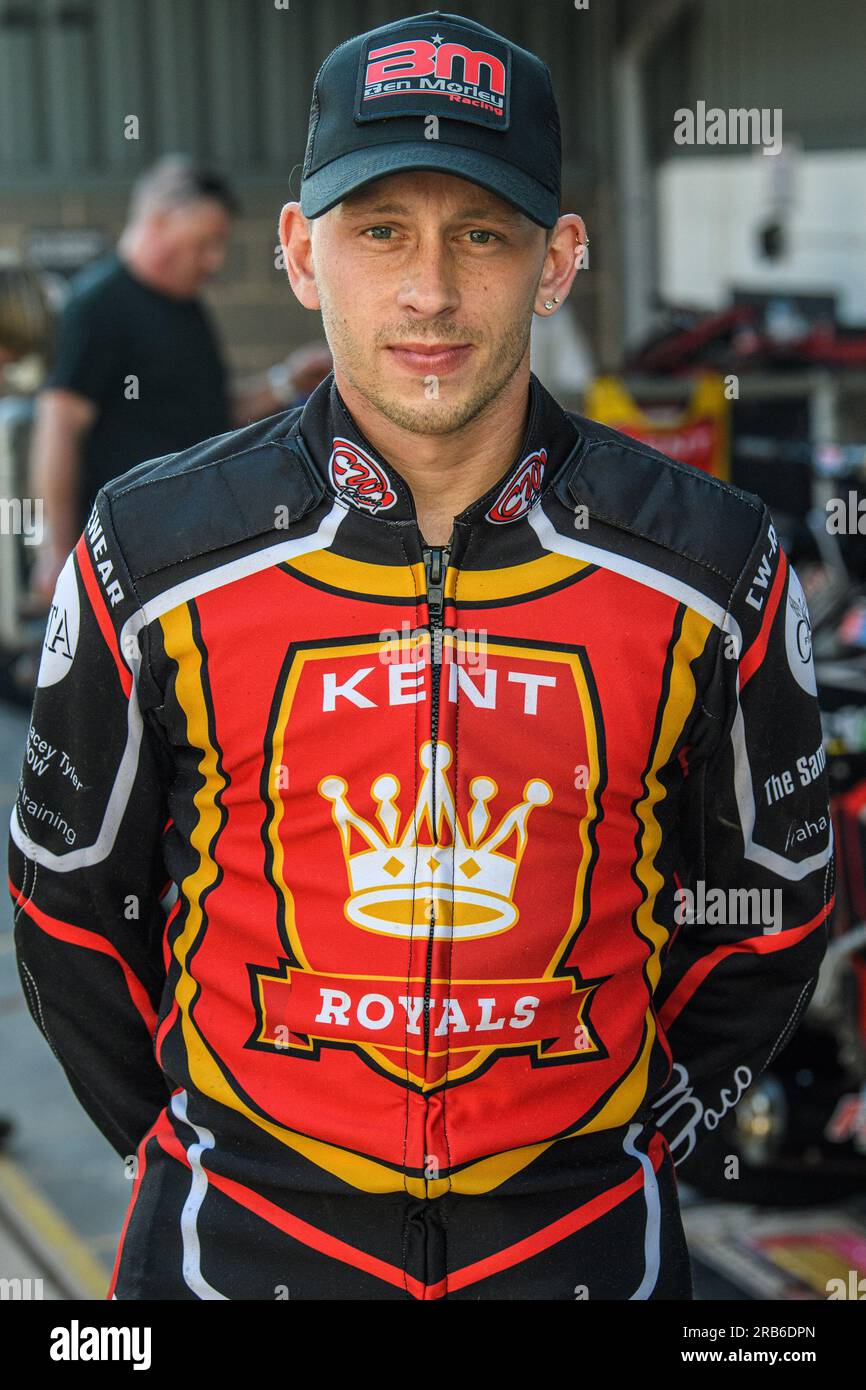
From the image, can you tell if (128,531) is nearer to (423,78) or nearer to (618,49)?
(423,78)

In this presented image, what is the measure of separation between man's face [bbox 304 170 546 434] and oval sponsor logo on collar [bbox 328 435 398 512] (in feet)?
0.20

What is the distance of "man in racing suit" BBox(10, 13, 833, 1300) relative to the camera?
1.55 meters

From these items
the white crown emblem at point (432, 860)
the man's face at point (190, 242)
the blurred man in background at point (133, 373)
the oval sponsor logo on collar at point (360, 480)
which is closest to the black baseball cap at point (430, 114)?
the oval sponsor logo on collar at point (360, 480)

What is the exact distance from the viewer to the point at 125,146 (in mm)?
11500

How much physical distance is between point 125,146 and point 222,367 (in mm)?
7818

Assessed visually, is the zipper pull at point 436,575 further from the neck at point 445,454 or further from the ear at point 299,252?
the ear at point 299,252

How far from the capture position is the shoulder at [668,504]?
1.64m

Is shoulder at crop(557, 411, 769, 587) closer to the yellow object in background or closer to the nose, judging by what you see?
the nose

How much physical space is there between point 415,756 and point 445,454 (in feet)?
0.95

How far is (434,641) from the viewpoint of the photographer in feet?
5.15

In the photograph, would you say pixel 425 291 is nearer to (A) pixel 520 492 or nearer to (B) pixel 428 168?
(B) pixel 428 168

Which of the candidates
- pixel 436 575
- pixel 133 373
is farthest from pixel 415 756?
pixel 133 373
